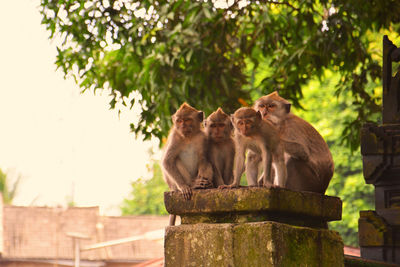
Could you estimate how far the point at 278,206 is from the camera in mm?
3256

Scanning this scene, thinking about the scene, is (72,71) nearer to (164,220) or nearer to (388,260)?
(388,260)

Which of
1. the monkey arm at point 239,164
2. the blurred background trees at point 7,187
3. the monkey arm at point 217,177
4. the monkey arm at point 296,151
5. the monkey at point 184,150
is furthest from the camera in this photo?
the blurred background trees at point 7,187

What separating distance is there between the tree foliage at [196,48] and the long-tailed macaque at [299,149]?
3.87 meters

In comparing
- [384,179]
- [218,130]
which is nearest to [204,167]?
[218,130]

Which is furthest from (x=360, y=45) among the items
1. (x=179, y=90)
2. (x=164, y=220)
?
(x=164, y=220)

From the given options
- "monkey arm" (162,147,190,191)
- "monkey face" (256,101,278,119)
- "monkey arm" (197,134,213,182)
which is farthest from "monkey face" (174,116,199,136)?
"monkey face" (256,101,278,119)

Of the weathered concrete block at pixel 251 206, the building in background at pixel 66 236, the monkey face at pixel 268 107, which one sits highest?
the monkey face at pixel 268 107

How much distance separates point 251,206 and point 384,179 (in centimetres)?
339

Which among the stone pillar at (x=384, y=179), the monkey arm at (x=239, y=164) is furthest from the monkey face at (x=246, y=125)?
the stone pillar at (x=384, y=179)

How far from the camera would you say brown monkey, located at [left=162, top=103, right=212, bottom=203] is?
4.39 m

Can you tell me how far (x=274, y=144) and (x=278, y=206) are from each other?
0.82 metres

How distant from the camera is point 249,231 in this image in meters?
3.20

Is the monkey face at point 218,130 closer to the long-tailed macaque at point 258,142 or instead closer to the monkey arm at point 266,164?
the long-tailed macaque at point 258,142

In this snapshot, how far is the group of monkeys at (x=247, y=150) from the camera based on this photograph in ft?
12.9
